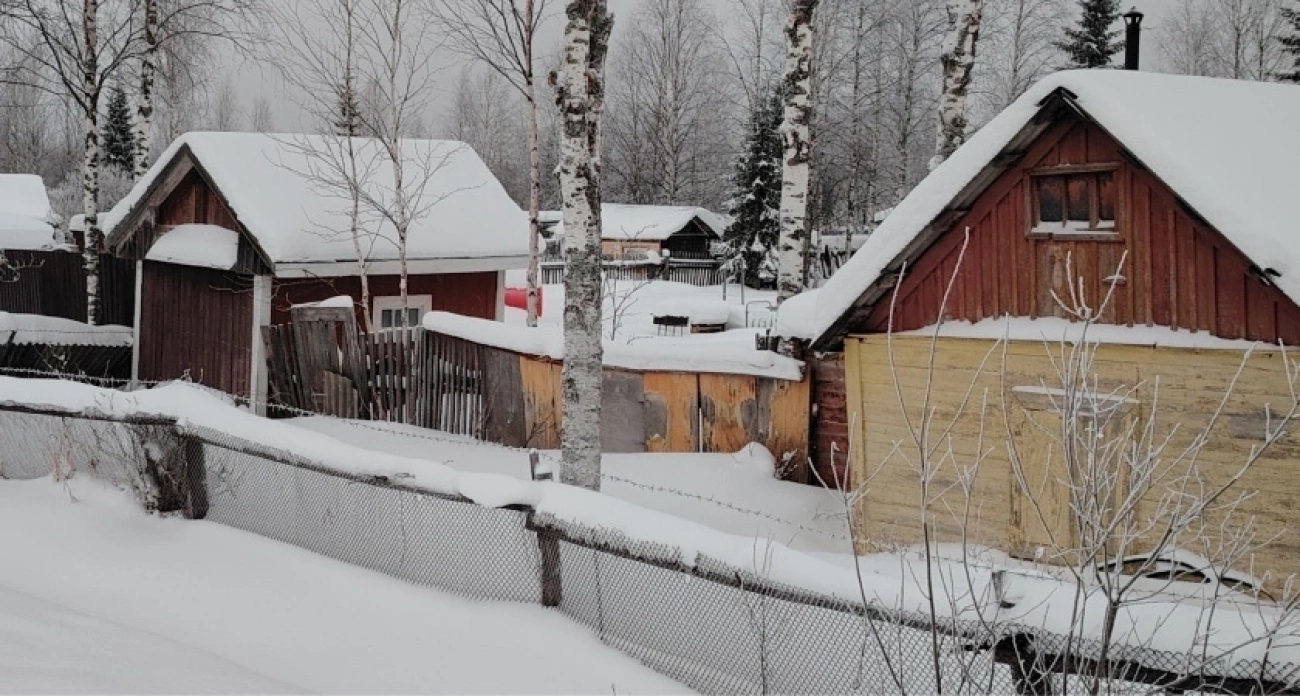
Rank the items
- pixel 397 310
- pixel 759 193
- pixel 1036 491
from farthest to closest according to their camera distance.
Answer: pixel 759 193 < pixel 397 310 < pixel 1036 491

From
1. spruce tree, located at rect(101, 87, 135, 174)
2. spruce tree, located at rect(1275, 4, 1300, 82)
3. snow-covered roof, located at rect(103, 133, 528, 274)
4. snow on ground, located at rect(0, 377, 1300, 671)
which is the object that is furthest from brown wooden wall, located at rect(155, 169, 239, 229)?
spruce tree, located at rect(101, 87, 135, 174)

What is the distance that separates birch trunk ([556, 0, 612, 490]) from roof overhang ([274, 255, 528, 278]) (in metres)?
7.39

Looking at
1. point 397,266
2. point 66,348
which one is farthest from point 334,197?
point 66,348

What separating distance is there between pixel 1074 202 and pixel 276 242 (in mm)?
10010

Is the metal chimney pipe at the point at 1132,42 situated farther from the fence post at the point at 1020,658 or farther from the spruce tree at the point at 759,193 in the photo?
the spruce tree at the point at 759,193

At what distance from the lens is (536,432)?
12570 mm

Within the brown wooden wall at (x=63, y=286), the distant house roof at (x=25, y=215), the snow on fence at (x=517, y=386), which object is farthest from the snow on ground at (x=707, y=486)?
the distant house roof at (x=25, y=215)

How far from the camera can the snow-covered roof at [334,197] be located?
48.9 feet

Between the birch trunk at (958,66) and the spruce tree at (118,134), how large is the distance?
4556cm

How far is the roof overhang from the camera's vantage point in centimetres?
1479

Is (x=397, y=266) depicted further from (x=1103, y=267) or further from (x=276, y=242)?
(x=1103, y=267)

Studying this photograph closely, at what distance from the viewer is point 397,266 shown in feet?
53.0

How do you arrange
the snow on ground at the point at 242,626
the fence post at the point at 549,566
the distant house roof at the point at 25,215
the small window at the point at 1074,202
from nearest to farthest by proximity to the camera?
the snow on ground at the point at 242,626 → the fence post at the point at 549,566 → the small window at the point at 1074,202 → the distant house roof at the point at 25,215

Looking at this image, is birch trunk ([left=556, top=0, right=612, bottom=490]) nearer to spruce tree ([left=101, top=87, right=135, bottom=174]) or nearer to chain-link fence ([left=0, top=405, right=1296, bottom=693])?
chain-link fence ([left=0, top=405, right=1296, bottom=693])
